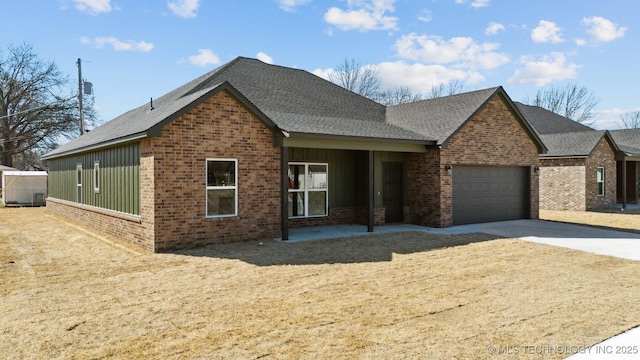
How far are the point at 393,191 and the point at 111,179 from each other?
9.03 metres

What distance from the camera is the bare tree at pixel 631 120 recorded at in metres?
64.2

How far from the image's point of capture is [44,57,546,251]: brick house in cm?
975

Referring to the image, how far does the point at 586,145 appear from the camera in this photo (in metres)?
20.9

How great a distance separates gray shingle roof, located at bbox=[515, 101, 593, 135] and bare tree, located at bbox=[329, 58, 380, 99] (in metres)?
18.1

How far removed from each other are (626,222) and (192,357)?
57.8 ft

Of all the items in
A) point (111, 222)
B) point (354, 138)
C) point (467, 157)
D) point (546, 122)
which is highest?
point (546, 122)

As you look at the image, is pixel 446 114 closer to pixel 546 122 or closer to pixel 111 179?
pixel 111 179

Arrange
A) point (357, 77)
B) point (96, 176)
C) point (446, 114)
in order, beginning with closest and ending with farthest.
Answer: point (96, 176) → point (446, 114) → point (357, 77)

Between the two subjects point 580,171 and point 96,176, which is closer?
point 96,176

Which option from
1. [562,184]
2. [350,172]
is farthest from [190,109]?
[562,184]

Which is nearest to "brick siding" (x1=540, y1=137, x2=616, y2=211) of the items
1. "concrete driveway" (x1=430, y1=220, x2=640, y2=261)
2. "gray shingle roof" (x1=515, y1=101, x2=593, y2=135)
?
"gray shingle roof" (x1=515, y1=101, x2=593, y2=135)

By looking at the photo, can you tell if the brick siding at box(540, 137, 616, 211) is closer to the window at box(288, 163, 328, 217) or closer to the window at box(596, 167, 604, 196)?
the window at box(596, 167, 604, 196)

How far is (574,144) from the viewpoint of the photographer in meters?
21.4

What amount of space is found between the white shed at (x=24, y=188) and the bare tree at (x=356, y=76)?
28.8 meters
